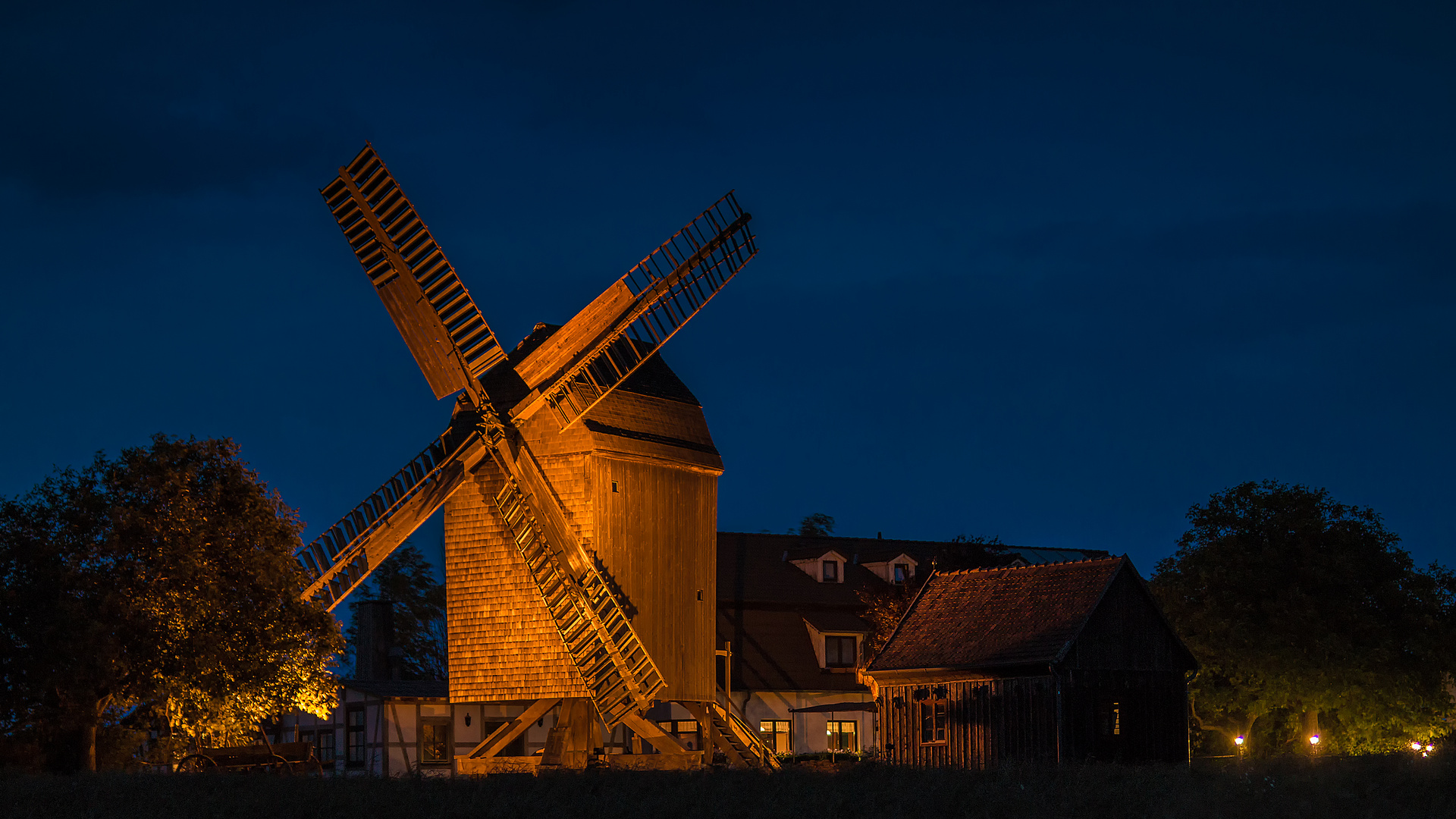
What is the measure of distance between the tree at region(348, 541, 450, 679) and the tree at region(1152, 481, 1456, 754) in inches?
1720

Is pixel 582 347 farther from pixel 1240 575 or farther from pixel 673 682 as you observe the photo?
pixel 1240 575

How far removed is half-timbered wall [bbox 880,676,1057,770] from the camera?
35.4 meters

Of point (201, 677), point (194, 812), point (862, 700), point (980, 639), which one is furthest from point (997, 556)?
point (194, 812)

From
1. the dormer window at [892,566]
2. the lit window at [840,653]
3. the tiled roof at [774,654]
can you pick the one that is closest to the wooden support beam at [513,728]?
the tiled roof at [774,654]

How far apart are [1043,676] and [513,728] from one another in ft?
39.7

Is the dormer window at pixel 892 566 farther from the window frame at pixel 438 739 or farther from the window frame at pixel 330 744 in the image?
the window frame at pixel 330 744

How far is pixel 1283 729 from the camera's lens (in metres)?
49.2

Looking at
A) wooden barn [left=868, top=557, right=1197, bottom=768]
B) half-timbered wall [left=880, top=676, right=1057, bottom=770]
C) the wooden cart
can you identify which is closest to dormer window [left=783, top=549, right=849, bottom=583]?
wooden barn [left=868, top=557, right=1197, bottom=768]

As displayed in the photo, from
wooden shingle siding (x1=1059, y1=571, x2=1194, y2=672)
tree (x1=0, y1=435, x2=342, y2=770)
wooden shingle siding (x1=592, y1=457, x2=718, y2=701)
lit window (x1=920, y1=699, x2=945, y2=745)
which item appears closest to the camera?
tree (x1=0, y1=435, x2=342, y2=770)

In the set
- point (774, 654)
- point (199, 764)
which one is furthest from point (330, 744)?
point (199, 764)

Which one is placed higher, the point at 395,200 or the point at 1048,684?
the point at 395,200

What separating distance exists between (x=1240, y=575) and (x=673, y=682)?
19006 mm

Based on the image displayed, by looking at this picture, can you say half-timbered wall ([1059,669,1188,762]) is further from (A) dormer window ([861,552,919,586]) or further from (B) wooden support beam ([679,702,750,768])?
(A) dormer window ([861,552,919,586])

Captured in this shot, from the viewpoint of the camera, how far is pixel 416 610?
83.3m
